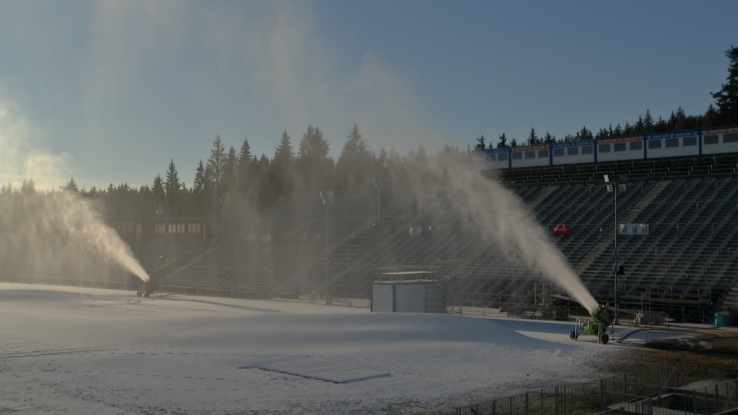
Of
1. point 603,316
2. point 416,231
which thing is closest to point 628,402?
point 603,316

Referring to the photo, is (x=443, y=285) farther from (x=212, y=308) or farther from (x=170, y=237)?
(x=170, y=237)

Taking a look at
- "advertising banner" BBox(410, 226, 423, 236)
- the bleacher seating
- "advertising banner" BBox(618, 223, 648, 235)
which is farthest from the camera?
"advertising banner" BBox(410, 226, 423, 236)

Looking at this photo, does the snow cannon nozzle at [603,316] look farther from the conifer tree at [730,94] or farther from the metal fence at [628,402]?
the conifer tree at [730,94]

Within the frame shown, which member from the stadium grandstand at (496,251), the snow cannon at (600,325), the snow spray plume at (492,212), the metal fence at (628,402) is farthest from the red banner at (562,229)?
the metal fence at (628,402)

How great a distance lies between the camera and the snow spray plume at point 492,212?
49.9m

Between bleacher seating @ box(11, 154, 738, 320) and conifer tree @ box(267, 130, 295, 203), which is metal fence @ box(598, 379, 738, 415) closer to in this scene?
bleacher seating @ box(11, 154, 738, 320)

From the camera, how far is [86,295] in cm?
5288

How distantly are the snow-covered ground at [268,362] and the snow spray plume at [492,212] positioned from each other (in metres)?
13.5

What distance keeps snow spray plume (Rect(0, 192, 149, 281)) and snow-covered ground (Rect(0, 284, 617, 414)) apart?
49524mm

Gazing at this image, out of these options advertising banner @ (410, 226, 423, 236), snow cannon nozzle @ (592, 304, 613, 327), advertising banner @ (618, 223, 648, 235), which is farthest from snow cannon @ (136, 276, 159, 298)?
snow cannon nozzle @ (592, 304, 613, 327)

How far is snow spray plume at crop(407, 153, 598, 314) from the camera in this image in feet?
164

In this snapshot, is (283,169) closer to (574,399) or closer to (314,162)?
(314,162)

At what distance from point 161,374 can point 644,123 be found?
416 feet

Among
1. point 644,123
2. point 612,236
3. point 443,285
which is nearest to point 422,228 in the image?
point 612,236
